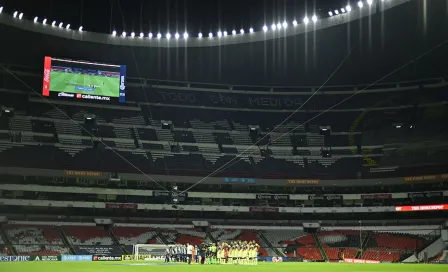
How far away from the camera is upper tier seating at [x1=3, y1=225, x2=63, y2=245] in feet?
165

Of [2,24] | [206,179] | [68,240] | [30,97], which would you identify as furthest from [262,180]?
[2,24]

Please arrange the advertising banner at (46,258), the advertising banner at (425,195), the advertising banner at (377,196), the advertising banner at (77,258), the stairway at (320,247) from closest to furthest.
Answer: the advertising banner at (46,258), the advertising banner at (77,258), the stairway at (320,247), the advertising banner at (425,195), the advertising banner at (377,196)

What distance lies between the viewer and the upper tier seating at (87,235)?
53500mm

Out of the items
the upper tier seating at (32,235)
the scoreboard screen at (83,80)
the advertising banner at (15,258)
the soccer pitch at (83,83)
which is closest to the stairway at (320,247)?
the scoreboard screen at (83,80)

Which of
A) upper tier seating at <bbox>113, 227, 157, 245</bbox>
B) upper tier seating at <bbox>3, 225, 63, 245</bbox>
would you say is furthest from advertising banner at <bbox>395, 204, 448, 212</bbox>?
upper tier seating at <bbox>3, 225, 63, 245</bbox>

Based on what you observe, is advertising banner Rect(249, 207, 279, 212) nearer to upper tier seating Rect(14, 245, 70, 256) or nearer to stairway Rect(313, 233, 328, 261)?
stairway Rect(313, 233, 328, 261)

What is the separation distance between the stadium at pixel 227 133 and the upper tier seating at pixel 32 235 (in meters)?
0.22

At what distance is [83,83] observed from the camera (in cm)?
5547

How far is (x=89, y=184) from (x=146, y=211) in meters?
8.13

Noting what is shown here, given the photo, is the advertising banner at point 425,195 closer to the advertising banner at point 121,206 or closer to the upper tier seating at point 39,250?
the advertising banner at point 121,206

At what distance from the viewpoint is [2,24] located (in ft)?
167

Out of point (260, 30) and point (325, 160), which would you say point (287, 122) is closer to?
point (325, 160)

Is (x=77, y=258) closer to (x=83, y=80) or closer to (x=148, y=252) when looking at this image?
(x=148, y=252)

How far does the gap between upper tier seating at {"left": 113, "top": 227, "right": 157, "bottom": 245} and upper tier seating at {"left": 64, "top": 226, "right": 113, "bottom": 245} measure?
144cm
